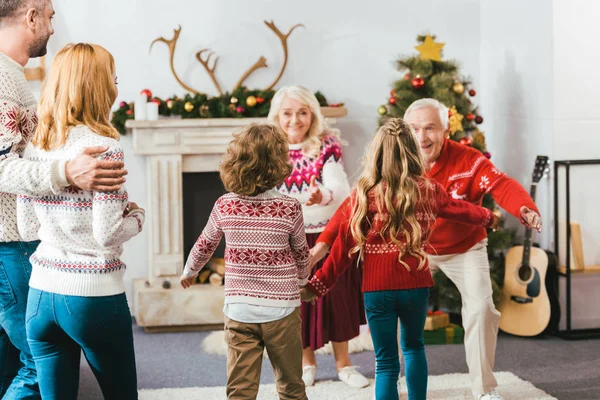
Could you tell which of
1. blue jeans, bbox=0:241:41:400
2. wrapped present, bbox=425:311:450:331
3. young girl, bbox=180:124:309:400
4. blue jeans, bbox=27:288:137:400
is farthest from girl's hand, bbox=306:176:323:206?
wrapped present, bbox=425:311:450:331

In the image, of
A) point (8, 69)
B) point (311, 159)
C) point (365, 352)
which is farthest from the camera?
point (365, 352)

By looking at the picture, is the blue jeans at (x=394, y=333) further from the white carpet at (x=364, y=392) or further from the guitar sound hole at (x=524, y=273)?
the guitar sound hole at (x=524, y=273)

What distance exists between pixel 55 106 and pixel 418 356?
61.0 inches

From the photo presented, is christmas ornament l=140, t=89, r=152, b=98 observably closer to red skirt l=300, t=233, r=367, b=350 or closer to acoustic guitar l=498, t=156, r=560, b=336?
red skirt l=300, t=233, r=367, b=350

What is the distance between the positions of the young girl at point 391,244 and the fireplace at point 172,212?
221 centimetres

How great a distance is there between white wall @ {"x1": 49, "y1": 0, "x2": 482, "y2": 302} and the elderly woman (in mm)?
1606

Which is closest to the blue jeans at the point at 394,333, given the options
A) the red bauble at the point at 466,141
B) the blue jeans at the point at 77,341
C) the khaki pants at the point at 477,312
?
the khaki pants at the point at 477,312

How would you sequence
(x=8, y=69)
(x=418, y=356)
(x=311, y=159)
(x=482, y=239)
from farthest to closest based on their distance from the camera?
(x=311, y=159), (x=482, y=239), (x=418, y=356), (x=8, y=69)

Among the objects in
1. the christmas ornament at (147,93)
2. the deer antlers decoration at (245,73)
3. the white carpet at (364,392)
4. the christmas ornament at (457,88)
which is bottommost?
the white carpet at (364,392)

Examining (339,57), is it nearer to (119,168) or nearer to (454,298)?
(454,298)

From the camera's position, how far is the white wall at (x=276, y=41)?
5223 millimetres

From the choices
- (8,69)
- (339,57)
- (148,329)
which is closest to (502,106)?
(339,57)

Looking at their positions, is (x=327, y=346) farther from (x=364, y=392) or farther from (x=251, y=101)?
(x=251, y=101)

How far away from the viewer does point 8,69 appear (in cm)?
238
